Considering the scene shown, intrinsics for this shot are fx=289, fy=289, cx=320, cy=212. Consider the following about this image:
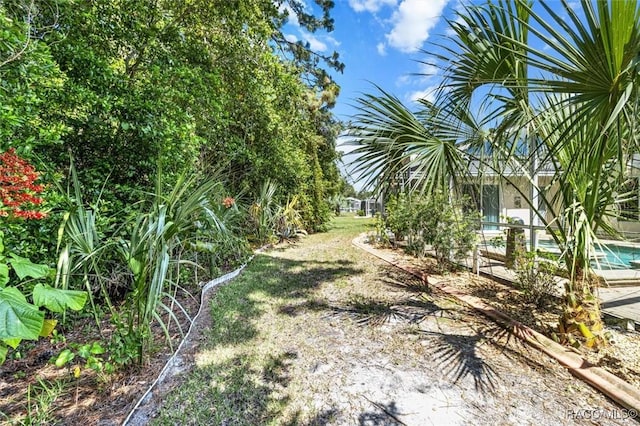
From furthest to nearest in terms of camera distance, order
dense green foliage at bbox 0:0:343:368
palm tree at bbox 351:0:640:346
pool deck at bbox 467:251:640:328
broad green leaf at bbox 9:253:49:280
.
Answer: pool deck at bbox 467:251:640:328 → dense green foliage at bbox 0:0:343:368 → palm tree at bbox 351:0:640:346 → broad green leaf at bbox 9:253:49:280

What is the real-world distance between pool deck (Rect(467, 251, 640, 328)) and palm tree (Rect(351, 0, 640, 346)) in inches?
29.8

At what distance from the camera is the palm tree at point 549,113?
1.92 metres

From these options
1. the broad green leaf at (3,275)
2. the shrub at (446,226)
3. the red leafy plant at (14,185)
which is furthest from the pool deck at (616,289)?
the red leafy plant at (14,185)

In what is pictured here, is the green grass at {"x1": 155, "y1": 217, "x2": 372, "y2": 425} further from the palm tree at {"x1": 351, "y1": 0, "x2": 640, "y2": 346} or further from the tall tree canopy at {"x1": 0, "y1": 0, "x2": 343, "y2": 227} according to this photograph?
the palm tree at {"x1": 351, "y1": 0, "x2": 640, "y2": 346}

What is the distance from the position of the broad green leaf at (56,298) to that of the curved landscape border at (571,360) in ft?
11.2

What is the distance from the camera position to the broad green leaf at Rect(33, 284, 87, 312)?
121 cm

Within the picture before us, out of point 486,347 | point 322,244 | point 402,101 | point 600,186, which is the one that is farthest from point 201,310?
point 322,244

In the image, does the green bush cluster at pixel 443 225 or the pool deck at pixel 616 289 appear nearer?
the pool deck at pixel 616 289

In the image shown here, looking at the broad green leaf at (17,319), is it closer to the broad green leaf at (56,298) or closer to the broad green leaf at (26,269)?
the broad green leaf at (56,298)

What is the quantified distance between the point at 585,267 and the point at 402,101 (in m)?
2.61

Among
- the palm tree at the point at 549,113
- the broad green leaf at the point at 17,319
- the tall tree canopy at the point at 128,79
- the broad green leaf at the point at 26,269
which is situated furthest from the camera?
the tall tree canopy at the point at 128,79

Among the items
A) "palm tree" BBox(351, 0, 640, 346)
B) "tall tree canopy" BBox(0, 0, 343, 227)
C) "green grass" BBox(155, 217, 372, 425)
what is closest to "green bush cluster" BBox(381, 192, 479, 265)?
"palm tree" BBox(351, 0, 640, 346)

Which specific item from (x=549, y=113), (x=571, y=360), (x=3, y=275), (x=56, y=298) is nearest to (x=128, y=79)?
(x=3, y=275)

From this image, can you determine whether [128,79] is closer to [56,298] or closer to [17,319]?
[56,298]
